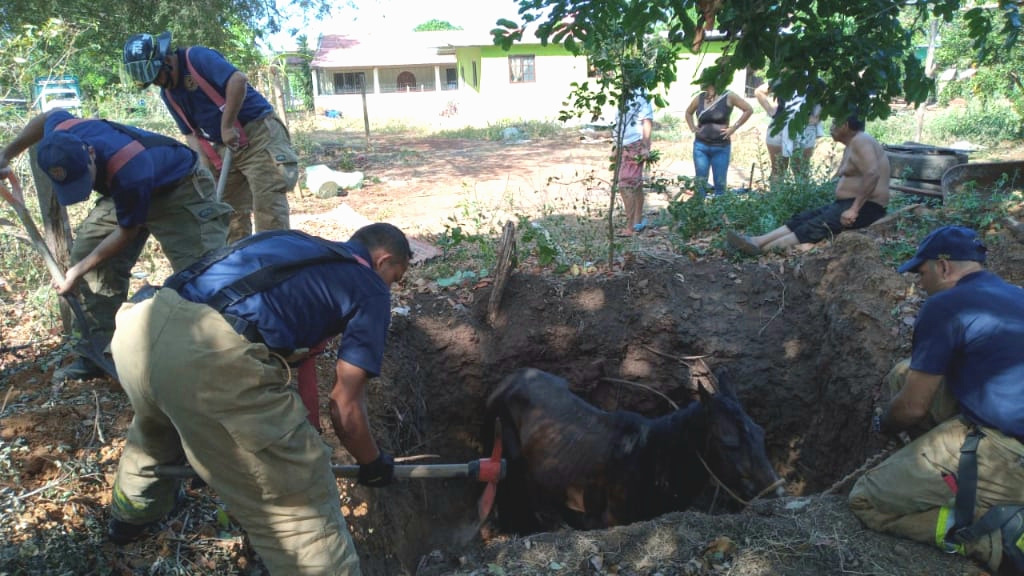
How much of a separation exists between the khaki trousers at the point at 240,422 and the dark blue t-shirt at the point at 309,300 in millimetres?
121

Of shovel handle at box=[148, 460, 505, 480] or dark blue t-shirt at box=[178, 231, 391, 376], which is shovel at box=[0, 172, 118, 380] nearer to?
shovel handle at box=[148, 460, 505, 480]

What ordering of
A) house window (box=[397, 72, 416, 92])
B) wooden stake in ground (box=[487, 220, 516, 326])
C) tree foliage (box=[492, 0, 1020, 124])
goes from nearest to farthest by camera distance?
tree foliage (box=[492, 0, 1020, 124])
wooden stake in ground (box=[487, 220, 516, 326])
house window (box=[397, 72, 416, 92])

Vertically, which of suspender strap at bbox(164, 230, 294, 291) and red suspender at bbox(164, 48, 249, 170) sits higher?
red suspender at bbox(164, 48, 249, 170)

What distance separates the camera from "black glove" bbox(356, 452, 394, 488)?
3358mm

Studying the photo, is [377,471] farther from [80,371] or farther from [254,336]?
[80,371]

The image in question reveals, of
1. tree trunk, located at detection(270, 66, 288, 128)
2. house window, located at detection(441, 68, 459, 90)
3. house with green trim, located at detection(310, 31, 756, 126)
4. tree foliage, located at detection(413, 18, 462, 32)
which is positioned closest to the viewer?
tree trunk, located at detection(270, 66, 288, 128)

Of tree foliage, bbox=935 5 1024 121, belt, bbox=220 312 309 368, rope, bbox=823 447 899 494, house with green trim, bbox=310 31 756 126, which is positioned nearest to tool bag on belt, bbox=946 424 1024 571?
rope, bbox=823 447 899 494

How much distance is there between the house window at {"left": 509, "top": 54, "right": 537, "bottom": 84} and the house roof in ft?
12.8

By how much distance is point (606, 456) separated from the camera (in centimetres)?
556

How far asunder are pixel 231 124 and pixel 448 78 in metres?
34.3

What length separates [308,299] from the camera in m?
2.99

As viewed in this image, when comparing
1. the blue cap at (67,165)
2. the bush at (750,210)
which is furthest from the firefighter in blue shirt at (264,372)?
the bush at (750,210)

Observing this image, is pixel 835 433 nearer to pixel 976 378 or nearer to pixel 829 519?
pixel 829 519

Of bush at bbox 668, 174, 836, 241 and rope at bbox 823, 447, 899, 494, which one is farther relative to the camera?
bush at bbox 668, 174, 836, 241
